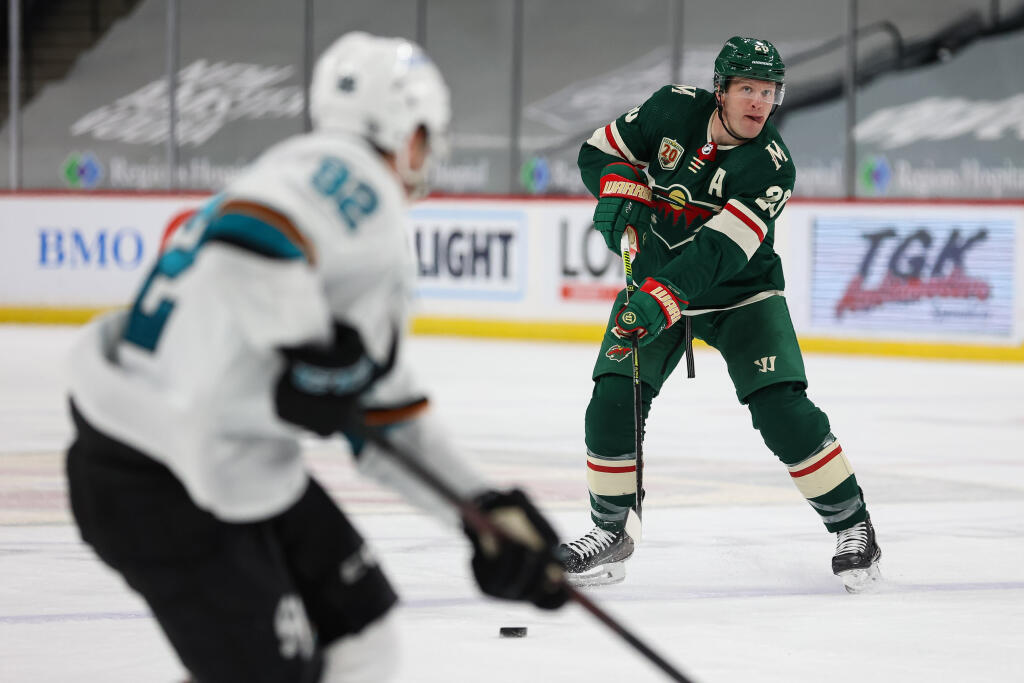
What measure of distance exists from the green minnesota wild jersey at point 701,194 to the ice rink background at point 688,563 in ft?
2.29

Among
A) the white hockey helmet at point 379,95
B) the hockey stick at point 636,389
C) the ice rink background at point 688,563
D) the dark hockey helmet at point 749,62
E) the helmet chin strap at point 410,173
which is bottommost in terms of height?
the ice rink background at point 688,563

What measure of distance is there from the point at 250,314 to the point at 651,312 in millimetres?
2178

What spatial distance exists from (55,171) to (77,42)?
66.3 inches

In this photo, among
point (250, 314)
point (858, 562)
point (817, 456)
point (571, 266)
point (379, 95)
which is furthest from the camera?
point (571, 266)

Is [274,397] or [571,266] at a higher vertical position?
[274,397]

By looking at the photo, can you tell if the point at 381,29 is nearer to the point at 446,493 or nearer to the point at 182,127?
the point at 182,127

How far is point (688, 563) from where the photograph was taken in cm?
409

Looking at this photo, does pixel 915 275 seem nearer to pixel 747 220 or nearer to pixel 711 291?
pixel 711 291

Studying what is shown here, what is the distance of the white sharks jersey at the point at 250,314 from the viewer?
1.72 meters

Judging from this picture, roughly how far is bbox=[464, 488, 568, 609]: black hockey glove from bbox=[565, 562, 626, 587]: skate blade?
5.98 ft

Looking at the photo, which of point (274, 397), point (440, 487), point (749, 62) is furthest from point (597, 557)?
point (274, 397)

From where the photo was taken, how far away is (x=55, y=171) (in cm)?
1461

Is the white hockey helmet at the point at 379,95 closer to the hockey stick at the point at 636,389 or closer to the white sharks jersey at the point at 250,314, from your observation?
the white sharks jersey at the point at 250,314

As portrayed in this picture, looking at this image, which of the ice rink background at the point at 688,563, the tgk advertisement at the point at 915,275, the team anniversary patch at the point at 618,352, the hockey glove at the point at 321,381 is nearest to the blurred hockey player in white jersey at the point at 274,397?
the hockey glove at the point at 321,381
